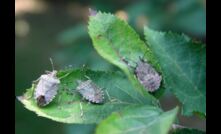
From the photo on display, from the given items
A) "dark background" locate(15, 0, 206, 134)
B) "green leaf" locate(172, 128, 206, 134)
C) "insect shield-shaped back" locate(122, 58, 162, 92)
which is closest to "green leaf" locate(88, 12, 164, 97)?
"insect shield-shaped back" locate(122, 58, 162, 92)

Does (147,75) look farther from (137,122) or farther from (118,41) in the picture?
(137,122)

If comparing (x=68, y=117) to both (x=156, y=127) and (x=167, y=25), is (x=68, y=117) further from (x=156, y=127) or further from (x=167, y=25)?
(x=167, y=25)

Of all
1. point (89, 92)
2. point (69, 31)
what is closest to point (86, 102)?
point (89, 92)

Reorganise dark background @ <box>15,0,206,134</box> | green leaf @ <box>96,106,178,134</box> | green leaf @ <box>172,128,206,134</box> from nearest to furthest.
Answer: green leaf @ <box>96,106,178,134</box>
green leaf @ <box>172,128,206,134</box>
dark background @ <box>15,0,206,134</box>

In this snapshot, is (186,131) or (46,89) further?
(46,89)

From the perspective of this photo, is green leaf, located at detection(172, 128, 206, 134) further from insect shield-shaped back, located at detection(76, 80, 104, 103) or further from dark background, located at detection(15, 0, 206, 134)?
dark background, located at detection(15, 0, 206, 134)

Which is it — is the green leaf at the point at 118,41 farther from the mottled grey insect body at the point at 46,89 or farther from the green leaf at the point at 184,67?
the mottled grey insect body at the point at 46,89

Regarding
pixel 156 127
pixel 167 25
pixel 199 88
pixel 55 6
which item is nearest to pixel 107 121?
pixel 156 127
